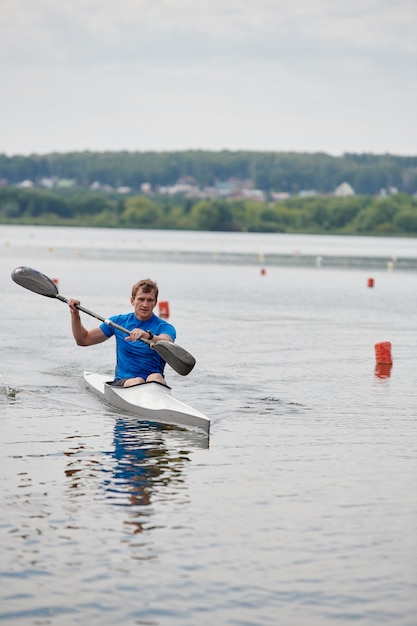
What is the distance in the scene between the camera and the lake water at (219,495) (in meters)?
8.80

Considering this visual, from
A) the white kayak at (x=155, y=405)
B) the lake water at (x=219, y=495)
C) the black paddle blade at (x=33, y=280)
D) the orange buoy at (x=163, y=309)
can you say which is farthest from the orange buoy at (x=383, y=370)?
the orange buoy at (x=163, y=309)

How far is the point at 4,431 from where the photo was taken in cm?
1499

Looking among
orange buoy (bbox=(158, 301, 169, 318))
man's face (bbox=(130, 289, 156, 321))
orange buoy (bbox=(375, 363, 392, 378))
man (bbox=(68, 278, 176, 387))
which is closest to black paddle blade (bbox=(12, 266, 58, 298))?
man (bbox=(68, 278, 176, 387))

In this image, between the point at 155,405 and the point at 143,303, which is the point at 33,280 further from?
the point at 155,405

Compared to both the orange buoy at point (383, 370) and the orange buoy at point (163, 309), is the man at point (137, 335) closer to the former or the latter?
the orange buoy at point (383, 370)

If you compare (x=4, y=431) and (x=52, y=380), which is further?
(x=52, y=380)

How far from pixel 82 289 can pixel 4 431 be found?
3307cm

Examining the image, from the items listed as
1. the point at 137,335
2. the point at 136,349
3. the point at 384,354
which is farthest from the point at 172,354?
the point at 384,354

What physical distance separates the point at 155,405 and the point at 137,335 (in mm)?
1024

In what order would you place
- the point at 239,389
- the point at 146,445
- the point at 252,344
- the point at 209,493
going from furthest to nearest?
the point at 252,344, the point at 239,389, the point at 146,445, the point at 209,493

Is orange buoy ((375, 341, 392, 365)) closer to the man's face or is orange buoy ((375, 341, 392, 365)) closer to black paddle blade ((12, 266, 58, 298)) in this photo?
black paddle blade ((12, 266, 58, 298))

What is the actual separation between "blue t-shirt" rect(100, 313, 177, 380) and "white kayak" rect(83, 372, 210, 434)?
28cm

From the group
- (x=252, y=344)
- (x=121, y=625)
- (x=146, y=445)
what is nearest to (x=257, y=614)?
(x=121, y=625)

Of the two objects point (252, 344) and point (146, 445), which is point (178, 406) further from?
point (252, 344)
